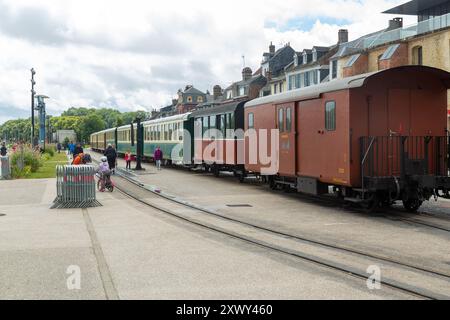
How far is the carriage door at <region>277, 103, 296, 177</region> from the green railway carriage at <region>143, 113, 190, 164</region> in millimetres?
13844

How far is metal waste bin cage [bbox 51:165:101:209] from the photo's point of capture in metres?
15.5

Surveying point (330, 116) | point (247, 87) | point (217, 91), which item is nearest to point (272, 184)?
point (330, 116)

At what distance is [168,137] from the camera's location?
3428 centimetres

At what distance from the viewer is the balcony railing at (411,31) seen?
3800 cm

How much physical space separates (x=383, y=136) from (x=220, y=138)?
40.8 feet

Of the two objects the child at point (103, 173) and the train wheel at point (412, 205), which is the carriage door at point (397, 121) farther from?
the child at point (103, 173)

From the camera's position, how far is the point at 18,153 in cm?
3067

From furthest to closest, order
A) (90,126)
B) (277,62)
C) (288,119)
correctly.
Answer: (90,126) → (277,62) → (288,119)

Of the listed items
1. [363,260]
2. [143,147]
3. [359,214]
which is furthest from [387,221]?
[143,147]

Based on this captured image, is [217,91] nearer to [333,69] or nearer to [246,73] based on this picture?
[246,73]

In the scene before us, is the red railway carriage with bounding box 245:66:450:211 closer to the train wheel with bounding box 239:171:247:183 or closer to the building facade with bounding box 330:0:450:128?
the train wheel with bounding box 239:171:247:183

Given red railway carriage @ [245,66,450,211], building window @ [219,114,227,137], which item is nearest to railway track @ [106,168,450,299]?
red railway carriage @ [245,66,450,211]

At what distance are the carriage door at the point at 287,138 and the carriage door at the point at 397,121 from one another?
3412 millimetres

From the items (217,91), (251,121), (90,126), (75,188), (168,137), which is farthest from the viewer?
(90,126)
